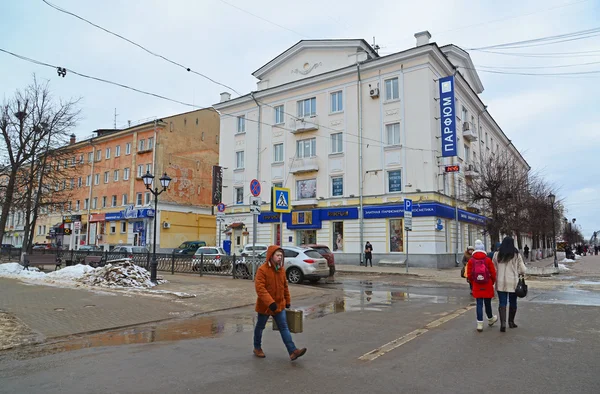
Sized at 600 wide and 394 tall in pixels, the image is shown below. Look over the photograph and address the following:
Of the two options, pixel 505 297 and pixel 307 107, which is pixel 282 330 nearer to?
pixel 505 297

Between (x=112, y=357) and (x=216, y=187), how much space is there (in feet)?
106

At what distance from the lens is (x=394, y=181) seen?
97.1ft

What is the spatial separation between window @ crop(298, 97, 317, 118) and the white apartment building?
0.32 feet

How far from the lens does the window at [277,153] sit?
35.5m

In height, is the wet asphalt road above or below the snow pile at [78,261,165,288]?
below

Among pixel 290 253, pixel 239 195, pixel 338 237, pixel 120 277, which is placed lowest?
pixel 120 277

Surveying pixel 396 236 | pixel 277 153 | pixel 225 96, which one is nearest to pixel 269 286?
pixel 396 236

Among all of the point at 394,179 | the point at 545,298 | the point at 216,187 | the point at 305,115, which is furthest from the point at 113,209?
the point at 545,298

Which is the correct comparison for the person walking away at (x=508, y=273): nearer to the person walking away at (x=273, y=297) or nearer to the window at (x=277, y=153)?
the person walking away at (x=273, y=297)

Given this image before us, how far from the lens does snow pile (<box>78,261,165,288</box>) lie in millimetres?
→ 14453

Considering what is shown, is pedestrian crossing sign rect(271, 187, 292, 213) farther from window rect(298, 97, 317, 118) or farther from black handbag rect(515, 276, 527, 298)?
window rect(298, 97, 317, 118)

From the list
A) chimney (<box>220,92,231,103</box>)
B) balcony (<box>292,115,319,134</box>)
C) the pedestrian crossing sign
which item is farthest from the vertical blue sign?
chimney (<box>220,92,231,103</box>)

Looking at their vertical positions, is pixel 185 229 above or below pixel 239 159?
below

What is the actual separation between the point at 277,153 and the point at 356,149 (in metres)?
7.40
